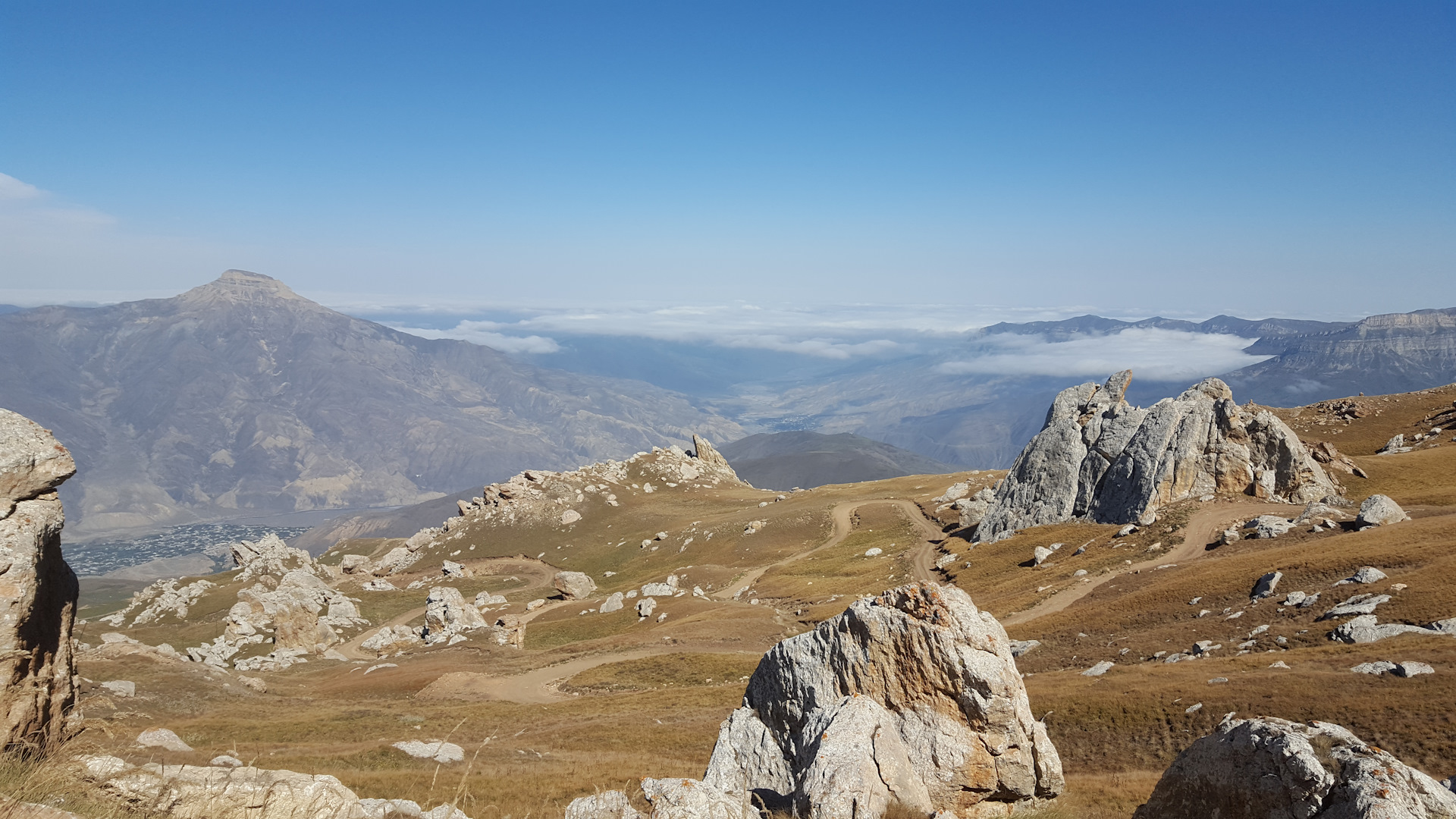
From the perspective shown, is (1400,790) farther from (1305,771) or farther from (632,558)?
(632,558)

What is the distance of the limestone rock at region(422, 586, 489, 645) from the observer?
93.0 m

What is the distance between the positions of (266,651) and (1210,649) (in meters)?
104

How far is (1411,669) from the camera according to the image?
89.4 feet

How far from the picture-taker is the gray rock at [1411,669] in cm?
2694

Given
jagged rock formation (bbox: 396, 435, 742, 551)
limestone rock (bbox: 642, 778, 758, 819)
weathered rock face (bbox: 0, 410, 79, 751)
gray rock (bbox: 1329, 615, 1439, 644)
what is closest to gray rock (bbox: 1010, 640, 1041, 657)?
gray rock (bbox: 1329, 615, 1439, 644)

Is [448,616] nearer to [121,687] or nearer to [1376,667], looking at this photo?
[121,687]

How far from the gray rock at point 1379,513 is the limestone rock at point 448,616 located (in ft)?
314

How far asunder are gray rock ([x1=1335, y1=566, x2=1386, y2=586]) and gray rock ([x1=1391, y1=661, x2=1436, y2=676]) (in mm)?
15338

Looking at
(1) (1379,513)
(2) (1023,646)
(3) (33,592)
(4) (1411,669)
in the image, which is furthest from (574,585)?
(4) (1411,669)

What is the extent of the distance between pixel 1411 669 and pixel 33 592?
45808mm

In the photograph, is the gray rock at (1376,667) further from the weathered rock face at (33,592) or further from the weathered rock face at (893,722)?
the weathered rock face at (33,592)

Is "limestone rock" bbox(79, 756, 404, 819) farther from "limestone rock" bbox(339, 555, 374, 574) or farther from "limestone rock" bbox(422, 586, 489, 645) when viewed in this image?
"limestone rock" bbox(339, 555, 374, 574)

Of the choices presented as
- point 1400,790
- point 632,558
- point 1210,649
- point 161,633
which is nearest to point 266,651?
point 161,633

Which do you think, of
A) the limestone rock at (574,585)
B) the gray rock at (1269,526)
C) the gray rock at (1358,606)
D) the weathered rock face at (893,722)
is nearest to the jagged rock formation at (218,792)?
the weathered rock face at (893,722)
